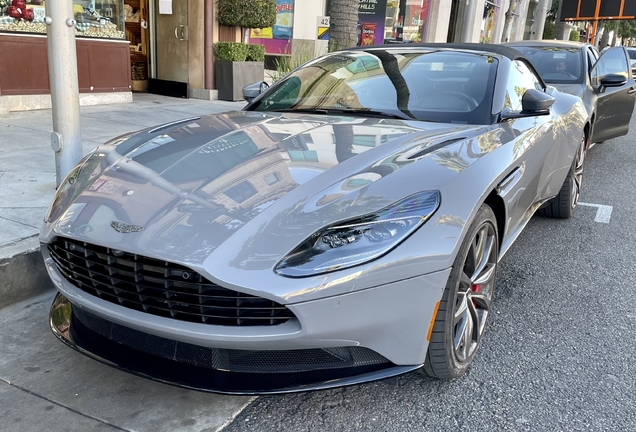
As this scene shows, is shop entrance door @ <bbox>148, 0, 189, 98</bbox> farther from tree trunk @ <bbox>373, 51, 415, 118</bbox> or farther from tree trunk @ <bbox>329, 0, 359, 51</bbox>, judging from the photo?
tree trunk @ <bbox>373, 51, 415, 118</bbox>

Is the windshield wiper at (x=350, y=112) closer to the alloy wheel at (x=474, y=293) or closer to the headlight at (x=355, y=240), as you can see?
the alloy wheel at (x=474, y=293)

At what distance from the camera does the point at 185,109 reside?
9203 mm

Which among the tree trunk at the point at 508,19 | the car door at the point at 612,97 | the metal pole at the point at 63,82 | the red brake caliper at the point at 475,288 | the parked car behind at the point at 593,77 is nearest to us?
the red brake caliper at the point at 475,288

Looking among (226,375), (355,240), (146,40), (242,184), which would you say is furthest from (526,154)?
(146,40)

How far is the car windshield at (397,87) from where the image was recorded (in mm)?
3189

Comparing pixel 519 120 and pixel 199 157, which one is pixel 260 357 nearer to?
pixel 199 157

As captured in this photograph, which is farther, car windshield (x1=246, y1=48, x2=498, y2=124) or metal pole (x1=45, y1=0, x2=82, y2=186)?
metal pole (x1=45, y1=0, x2=82, y2=186)

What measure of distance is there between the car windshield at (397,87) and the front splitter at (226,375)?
164 centimetres

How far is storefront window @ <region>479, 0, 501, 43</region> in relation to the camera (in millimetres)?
22828

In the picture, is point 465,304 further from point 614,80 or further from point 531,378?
point 614,80

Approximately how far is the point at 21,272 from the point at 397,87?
243 cm

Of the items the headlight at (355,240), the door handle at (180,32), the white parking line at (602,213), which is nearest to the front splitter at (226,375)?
the headlight at (355,240)

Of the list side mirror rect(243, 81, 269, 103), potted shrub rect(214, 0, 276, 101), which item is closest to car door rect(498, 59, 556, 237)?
side mirror rect(243, 81, 269, 103)

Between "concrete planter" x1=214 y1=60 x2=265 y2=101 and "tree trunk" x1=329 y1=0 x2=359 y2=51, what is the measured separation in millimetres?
2152
